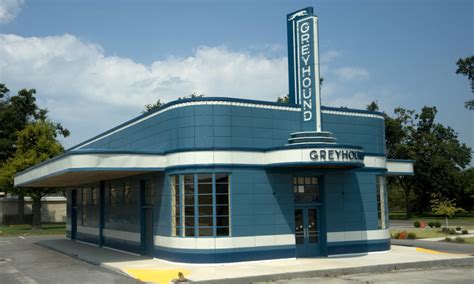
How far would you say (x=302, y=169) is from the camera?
70.4 ft

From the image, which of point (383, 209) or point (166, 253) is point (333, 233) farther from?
point (166, 253)

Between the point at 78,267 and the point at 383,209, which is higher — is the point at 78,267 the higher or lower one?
the lower one

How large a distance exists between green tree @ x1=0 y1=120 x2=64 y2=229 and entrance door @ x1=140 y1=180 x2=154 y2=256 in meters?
29.8

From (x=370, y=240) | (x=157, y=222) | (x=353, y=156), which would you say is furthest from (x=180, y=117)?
(x=370, y=240)

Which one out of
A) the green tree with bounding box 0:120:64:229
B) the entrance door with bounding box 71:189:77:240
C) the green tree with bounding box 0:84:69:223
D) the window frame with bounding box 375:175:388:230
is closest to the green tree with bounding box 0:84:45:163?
the green tree with bounding box 0:84:69:223

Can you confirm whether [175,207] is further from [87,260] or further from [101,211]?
[101,211]

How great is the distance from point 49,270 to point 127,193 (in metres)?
6.25

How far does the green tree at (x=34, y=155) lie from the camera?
1957 inches

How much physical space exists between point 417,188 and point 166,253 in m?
60.5

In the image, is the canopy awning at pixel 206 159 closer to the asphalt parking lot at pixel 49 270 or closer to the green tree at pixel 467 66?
the asphalt parking lot at pixel 49 270

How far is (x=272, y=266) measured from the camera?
744 inches

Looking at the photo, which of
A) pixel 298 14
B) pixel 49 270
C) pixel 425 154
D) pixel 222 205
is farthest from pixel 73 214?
pixel 425 154

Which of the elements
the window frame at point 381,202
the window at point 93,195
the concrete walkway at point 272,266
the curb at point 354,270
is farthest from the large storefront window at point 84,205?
the curb at point 354,270

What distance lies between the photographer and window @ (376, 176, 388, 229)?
2373 cm
